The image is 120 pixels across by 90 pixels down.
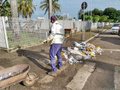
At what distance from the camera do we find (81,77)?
668 centimetres

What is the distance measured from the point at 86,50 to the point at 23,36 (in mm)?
4190

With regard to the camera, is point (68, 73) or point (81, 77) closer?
point (81, 77)

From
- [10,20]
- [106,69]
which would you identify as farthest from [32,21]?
[106,69]

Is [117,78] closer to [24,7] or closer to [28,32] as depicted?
[28,32]

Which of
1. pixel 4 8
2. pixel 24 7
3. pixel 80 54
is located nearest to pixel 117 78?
pixel 80 54

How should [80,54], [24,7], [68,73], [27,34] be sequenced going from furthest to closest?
[24,7] < [27,34] < [80,54] < [68,73]

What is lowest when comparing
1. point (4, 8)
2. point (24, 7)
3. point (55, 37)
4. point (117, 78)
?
point (117, 78)

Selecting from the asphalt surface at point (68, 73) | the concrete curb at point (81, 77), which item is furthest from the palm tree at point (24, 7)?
the concrete curb at point (81, 77)

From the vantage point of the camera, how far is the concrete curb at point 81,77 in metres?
5.77

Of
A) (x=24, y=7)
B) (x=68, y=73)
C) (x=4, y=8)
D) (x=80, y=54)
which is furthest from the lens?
(x=24, y=7)

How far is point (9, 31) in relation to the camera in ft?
36.6

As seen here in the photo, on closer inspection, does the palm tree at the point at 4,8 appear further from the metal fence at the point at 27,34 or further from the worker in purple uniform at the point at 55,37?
the worker in purple uniform at the point at 55,37

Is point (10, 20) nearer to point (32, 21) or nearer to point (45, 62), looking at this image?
point (32, 21)

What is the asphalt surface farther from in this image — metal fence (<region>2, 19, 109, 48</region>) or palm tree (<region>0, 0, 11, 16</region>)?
palm tree (<region>0, 0, 11, 16</region>)
